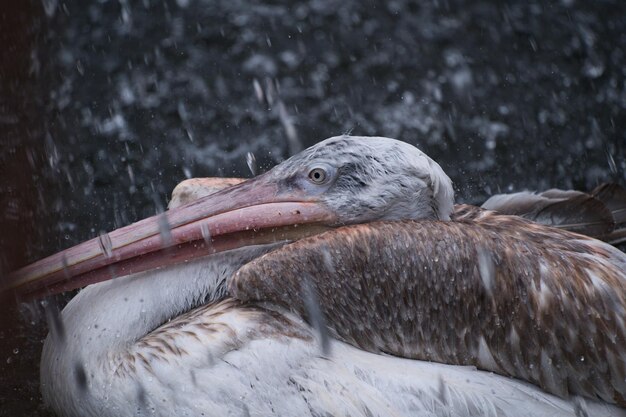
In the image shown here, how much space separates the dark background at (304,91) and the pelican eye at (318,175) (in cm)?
154

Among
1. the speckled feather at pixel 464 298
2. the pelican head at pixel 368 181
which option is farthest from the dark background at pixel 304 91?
the speckled feather at pixel 464 298

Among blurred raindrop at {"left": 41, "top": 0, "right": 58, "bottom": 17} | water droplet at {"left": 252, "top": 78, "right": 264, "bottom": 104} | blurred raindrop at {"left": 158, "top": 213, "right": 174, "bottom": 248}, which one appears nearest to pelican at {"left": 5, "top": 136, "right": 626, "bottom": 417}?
blurred raindrop at {"left": 158, "top": 213, "right": 174, "bottom": 248}

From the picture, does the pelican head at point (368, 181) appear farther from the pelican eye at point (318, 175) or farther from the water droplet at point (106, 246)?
the water droplet at point (106, 246)

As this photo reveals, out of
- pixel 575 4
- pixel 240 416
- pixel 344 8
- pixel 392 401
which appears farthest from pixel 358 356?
pixel 575 4

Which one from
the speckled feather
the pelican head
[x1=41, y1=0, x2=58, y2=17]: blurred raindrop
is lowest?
the speckled feather

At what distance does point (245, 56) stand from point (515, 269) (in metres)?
2.90

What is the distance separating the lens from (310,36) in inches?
193

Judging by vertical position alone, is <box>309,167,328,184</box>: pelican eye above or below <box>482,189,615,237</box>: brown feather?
above

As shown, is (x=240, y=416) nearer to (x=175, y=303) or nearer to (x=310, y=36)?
(x=175, y=303)

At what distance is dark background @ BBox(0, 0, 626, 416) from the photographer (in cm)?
415

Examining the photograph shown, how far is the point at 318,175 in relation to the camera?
2.45 meters

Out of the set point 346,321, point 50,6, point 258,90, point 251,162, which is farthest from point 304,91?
point 346,321

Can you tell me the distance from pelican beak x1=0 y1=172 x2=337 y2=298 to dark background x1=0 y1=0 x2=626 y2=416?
4.25 ft

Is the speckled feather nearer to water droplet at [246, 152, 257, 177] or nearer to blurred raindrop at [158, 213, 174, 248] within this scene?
blurred raindrop at [158, 213, 174, 248]
